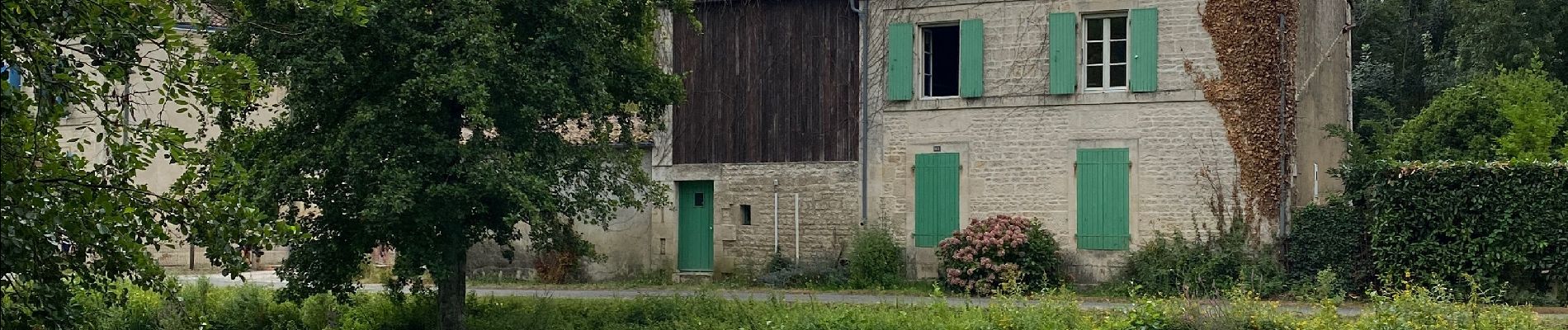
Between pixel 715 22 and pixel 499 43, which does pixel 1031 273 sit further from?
pixel 499 43

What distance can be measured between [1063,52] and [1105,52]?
1.58ft

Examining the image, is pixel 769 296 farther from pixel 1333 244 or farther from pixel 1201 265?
pixel 1333 244

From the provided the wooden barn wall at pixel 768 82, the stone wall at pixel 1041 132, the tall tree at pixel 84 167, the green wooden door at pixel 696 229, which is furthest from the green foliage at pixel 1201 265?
the tall tree at pixel 84 167

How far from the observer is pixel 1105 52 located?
1853 cm

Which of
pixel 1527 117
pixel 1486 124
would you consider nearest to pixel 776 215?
pixel 1486 124

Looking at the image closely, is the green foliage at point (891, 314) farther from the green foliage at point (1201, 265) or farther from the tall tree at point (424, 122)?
the green foliage at point (1201, 265)

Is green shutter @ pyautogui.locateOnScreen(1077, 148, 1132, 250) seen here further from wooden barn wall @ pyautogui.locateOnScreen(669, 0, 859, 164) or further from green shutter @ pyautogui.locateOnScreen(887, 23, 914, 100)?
wooden barn wall @ pyautogui.locateOnScreen(669, 0, 859, 164)

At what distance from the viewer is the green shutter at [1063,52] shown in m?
18.5

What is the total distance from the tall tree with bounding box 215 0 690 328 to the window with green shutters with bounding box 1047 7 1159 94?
18.5 ft

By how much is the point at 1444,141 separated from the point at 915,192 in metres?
6.49

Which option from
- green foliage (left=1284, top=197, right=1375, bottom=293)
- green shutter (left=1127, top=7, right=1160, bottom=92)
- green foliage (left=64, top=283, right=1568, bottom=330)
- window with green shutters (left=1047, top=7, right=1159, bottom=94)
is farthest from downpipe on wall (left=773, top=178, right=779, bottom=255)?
green foliage (left=1284, top=197, right=1375, bottom=293)

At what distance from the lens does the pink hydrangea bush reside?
58.5 ft

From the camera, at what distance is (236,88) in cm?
725

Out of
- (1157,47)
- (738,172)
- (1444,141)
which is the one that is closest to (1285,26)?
(1157,47)
